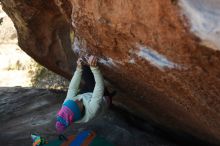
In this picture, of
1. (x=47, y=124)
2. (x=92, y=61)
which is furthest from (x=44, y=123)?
Result: (x=92, y=61)

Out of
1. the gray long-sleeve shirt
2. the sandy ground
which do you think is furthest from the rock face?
the sandy ground

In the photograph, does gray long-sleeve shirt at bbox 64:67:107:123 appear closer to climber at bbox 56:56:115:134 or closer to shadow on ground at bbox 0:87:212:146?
climber at bbox 56:56:115:134

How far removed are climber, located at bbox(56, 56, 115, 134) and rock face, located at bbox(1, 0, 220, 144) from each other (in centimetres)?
16

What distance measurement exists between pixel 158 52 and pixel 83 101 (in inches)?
56.1

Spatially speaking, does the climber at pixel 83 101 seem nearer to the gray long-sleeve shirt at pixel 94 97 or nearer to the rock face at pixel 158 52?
the gray long-sleeve shirt at pixel 94 97

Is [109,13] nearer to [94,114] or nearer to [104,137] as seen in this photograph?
[94,114]

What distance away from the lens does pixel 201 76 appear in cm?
354

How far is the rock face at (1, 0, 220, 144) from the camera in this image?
3.14 metres

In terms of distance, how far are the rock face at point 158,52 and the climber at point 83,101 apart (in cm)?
16

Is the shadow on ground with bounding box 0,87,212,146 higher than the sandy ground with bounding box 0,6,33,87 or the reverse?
higher

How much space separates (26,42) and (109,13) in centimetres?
356

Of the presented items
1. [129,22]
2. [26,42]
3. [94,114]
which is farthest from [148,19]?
[26,42]

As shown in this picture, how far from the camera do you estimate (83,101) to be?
15.7 feet

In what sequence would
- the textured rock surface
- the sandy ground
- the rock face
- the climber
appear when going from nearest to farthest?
the rock face < the climber < the textured rock surface < the sandy ground
